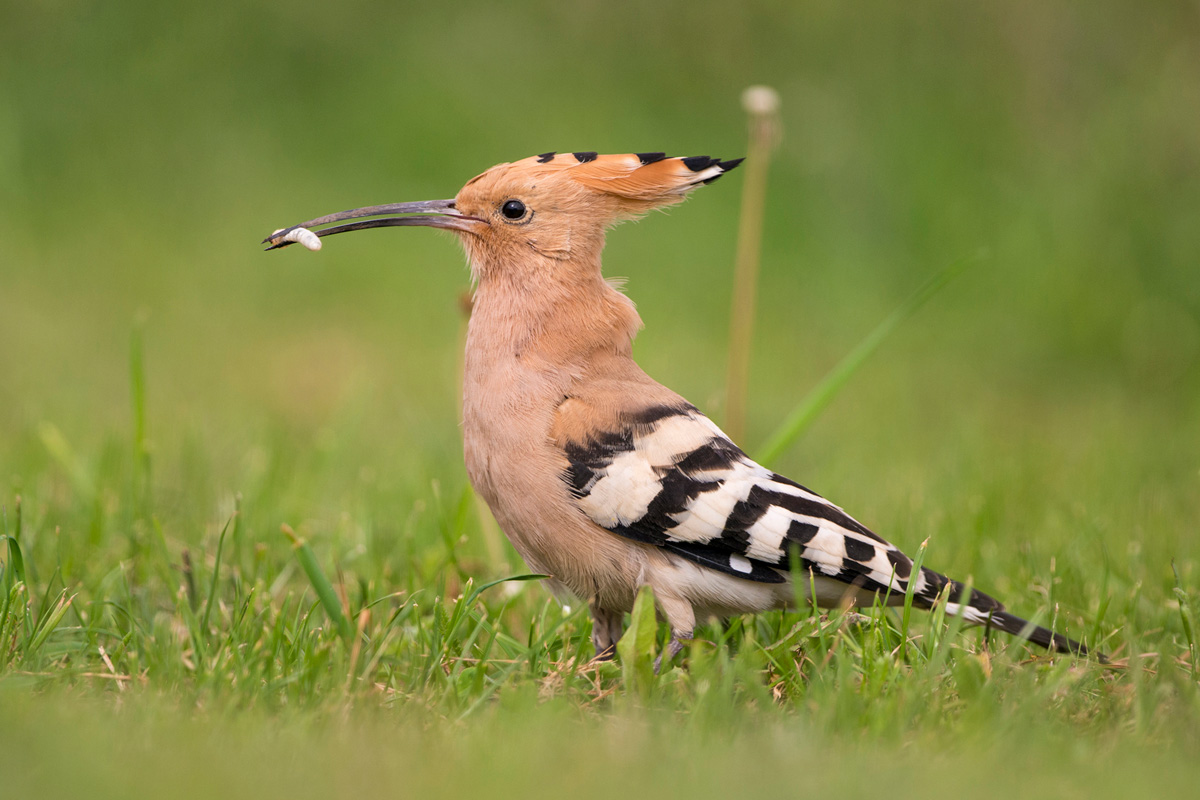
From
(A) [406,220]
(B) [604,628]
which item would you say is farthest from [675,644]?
(A) [406,220]

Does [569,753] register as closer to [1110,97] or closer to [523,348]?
[523,348]

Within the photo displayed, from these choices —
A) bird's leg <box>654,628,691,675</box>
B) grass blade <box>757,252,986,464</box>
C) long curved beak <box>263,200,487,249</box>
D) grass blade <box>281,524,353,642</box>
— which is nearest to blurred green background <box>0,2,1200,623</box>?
grass blade <box>757,252,986,464</box>

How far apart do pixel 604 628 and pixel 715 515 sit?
1.59 feet

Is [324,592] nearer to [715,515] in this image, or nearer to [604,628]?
[604,628]

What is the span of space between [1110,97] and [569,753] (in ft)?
19.5

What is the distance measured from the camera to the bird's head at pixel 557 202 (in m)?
2.85

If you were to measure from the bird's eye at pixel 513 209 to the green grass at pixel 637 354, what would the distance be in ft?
2.69

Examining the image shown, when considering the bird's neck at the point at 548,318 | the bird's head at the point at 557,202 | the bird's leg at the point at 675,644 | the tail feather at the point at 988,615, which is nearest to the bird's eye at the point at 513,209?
the bird's head at the point at 557,202

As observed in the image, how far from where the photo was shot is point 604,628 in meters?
2.83

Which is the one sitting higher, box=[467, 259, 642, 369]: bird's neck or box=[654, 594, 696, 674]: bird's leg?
box=[467, 259, 642, 369]: bird's neck

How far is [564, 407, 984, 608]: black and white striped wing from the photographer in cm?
254

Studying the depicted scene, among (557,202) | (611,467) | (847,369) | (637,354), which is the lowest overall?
(637,354)

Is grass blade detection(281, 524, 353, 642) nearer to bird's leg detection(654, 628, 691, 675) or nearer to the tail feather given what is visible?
bird's leg detection(654, 628, 691, 675)

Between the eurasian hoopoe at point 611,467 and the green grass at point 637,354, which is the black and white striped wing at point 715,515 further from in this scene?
the green grass at point 637,354
